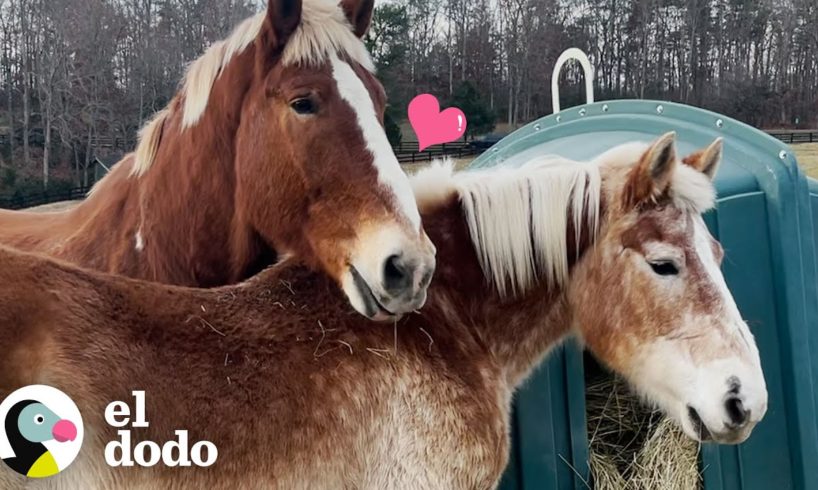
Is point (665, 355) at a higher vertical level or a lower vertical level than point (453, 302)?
lower

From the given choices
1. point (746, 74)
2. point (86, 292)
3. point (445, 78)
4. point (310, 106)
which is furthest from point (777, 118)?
point (86, 292)

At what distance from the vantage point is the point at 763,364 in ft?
7.36

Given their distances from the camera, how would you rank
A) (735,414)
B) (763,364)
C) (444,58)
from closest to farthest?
(735,414) < (763,364) < (444,58)

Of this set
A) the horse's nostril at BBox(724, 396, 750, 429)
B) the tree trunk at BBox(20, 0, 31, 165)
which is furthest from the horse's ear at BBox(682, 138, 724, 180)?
the tree trunk at BBox(20, 0, 31, 165)

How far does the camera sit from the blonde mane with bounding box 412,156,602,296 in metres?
1.87

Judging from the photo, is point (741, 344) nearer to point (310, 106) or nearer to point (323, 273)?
point (323, 273)

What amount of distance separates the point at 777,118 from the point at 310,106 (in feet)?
21.8

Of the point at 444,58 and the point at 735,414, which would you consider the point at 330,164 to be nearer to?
the point at 735,414

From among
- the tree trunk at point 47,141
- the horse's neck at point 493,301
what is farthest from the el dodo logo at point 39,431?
the tree trunk at point 47,141

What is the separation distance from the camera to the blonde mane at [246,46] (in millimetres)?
1809

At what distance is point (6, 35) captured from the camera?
312 centimetres

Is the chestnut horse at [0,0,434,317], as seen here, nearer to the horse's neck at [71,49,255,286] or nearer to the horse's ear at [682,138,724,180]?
the horse's neck at [71,49,255,286]

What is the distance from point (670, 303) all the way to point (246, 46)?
1.47 meters

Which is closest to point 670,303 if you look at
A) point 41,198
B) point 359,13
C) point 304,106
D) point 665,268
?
point 665,268
